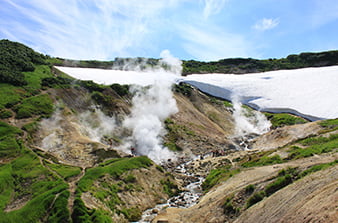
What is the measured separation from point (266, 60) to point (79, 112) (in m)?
127

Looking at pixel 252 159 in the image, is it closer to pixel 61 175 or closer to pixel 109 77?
pixel 61 175

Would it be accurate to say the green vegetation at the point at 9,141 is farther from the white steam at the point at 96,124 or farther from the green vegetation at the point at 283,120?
the green vegetation at the point at 283,120

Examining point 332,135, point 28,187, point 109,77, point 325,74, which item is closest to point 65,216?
point 28,187

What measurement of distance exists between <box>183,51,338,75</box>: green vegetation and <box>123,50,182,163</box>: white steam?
62559 millimetres

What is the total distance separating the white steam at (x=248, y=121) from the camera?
67375 millimetres

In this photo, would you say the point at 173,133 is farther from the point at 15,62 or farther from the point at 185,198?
the point at 15,62

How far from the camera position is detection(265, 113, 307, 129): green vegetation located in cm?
Answer: 6925

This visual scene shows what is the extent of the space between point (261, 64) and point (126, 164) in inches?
5028

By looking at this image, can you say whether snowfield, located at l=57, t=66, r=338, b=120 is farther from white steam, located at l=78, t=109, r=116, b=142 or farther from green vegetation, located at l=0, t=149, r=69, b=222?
green vegetation, located at l=0, t=149, r=69, b=222

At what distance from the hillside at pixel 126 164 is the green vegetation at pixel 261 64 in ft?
245

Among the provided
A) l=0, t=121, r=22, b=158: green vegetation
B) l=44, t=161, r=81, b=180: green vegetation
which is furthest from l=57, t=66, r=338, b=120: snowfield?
l=44, t=161, r=81, b=180: green vegetation

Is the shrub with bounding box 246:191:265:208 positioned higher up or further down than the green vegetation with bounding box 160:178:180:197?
higher up

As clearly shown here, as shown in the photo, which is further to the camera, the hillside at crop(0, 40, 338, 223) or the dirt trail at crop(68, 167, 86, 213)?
the dirt trail at crop(68, 167, 86, 213)

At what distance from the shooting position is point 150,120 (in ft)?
168
